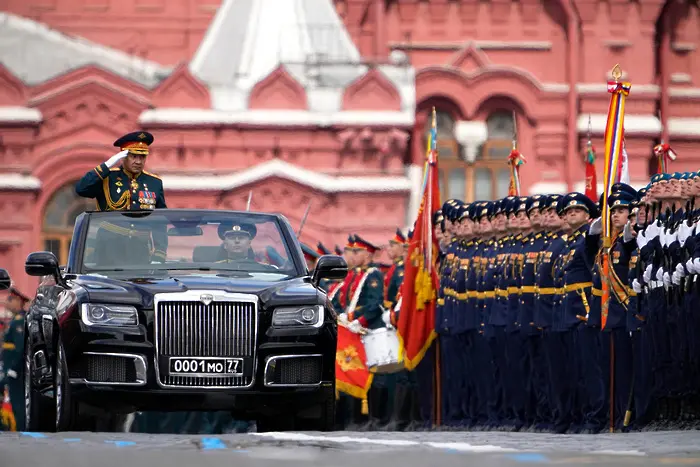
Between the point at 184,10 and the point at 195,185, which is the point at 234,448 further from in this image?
the point at 184,10

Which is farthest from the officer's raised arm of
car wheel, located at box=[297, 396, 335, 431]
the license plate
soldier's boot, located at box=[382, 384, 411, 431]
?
soldier's boot, located at box=[382, 384, 411, 431]

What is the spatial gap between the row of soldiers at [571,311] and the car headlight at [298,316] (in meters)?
2.56

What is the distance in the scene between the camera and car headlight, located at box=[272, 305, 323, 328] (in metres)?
11.3

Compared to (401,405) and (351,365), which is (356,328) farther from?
(401,405)

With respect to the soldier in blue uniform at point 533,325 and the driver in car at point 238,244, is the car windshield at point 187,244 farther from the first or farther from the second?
the soldier in blue uniform at point 533,325

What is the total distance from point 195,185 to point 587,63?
7.86 metres

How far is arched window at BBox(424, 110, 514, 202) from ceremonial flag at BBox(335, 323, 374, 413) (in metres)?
15.1

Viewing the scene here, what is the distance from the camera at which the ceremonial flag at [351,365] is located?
19.7 meters

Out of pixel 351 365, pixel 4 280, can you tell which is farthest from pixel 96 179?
pixel 351 365

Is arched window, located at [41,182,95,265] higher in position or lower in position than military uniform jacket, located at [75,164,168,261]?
higher

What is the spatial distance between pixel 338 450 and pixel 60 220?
24352mm

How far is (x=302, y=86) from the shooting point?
32969 millimetres

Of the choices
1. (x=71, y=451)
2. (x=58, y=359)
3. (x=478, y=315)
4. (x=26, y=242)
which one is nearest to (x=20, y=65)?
(x=26, y=242)

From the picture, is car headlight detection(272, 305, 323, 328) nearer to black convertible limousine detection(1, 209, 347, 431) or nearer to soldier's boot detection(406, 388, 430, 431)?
black convertible limousine detection(1, 209, 347, 431)
